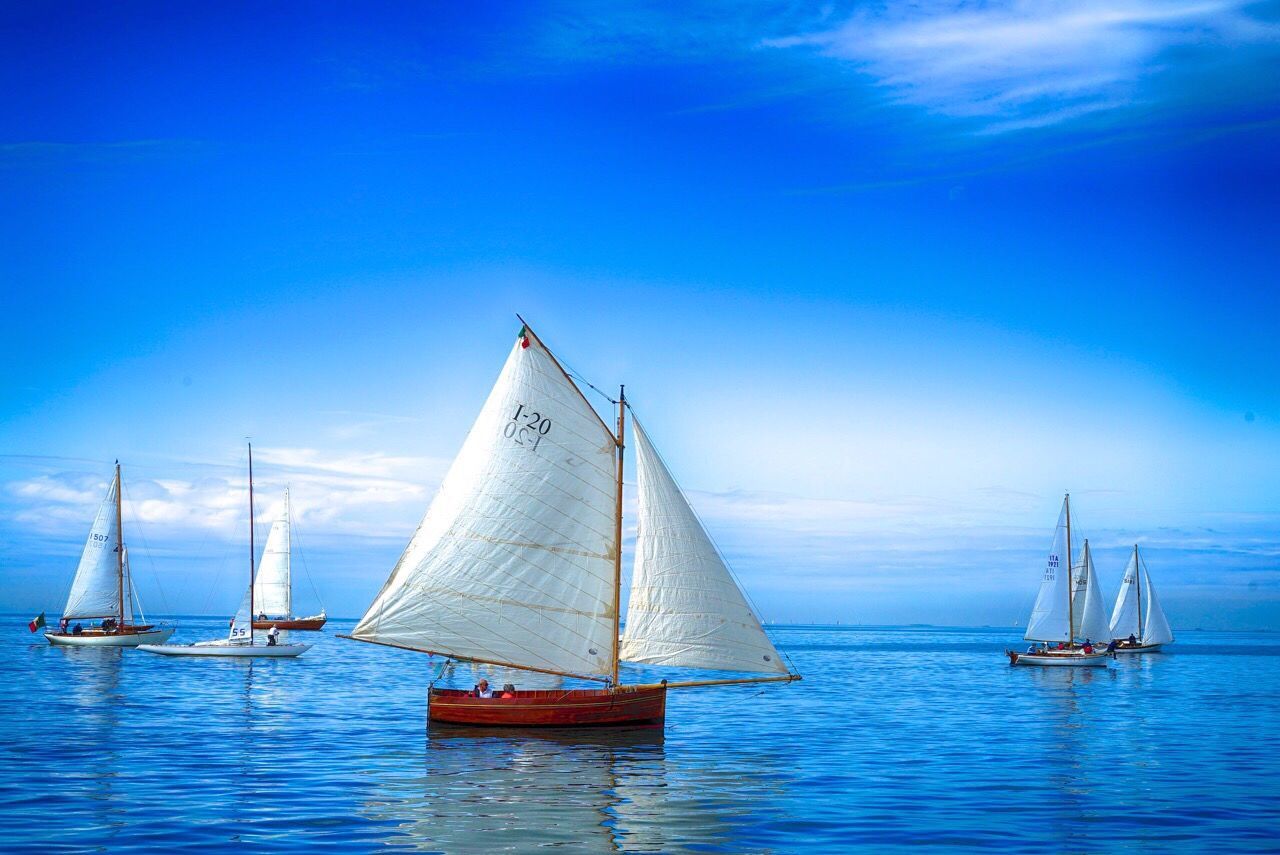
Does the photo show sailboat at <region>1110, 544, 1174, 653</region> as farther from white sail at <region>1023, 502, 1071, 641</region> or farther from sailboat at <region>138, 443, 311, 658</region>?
sailboat at <region>138, 443, 311, 658</region>

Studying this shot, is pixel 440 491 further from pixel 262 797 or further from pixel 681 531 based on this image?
pixel 262 797

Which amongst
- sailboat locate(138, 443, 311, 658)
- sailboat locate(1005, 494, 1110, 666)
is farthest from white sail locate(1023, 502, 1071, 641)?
sailboat locate(138, 443, 311, 658)

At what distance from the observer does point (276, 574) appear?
443 ft

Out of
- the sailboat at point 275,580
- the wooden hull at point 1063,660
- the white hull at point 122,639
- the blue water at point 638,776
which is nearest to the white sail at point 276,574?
the sailboat at point 275,580

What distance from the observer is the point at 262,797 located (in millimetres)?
28672

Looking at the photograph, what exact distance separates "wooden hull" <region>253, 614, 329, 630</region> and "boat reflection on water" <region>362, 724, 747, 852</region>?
106 m

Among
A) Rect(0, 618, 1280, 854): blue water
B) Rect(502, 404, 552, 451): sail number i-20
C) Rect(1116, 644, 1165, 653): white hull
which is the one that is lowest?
Rect(1116, 644, 1165, 653): white hull

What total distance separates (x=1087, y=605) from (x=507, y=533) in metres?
81.5

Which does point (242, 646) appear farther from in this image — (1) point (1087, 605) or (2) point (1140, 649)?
(2) point (1140, 649)

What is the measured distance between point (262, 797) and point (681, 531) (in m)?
17.3

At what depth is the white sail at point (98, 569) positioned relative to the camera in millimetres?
96000

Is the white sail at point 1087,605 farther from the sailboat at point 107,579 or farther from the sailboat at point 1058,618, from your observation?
the sailboat at point 107,579

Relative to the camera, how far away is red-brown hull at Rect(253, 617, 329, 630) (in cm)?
13975

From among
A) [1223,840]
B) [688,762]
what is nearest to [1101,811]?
[1223,840]
